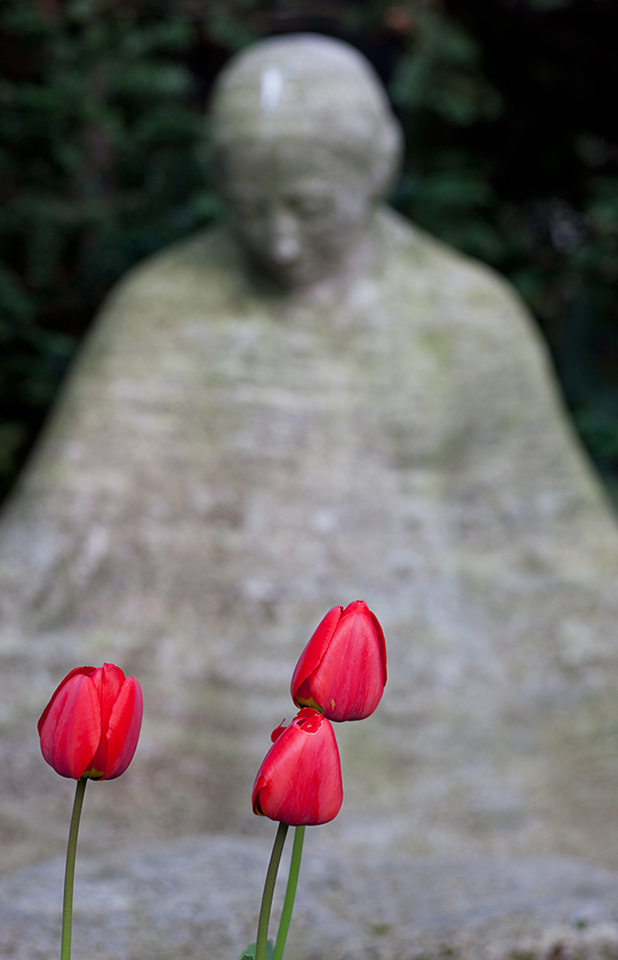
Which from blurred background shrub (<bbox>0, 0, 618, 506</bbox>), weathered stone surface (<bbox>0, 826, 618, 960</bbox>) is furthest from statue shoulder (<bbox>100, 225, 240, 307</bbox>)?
weathered stone surface (<bbox>0, 826, 618, 960</bbox>)

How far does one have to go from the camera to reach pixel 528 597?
6.48 ft

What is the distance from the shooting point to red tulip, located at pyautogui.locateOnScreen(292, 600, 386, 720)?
59 cm

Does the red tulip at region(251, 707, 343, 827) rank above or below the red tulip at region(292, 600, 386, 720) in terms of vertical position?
below

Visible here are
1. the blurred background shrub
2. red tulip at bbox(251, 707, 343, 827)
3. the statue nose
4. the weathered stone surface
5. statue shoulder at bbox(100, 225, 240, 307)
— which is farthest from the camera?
the blurred background shrub

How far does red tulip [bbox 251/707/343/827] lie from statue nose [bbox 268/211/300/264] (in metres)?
1.44

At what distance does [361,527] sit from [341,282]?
0.52 m

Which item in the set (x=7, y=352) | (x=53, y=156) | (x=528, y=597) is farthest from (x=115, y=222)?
(x=528, y=597)

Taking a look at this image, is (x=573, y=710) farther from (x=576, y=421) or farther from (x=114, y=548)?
(x=576, y=421)

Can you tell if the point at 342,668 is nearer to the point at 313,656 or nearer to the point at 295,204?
the point at 313,656

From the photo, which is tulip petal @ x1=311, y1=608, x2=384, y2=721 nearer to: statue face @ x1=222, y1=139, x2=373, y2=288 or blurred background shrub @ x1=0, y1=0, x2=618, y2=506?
statue face @ x1=222, y1=139, x2=373, y2=288

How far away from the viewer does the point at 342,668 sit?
60 centimetres

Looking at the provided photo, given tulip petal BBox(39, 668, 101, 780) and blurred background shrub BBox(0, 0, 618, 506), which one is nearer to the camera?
tulip petal BBox(39, 668, 101, 780)

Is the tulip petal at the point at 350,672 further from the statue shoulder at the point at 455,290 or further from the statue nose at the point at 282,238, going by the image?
the statue shoulder at the point at 455,290

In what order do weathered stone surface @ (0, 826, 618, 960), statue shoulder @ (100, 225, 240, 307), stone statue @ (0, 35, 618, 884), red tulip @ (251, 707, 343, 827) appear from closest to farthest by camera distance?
red tulip @ (251, 707, 343, 827) < weathered stone surface @ (0, 826, 618, 960) < stone statue @ (0, 35, 618, 884) < statue shoulder @ (100, 225, 240, 307)
